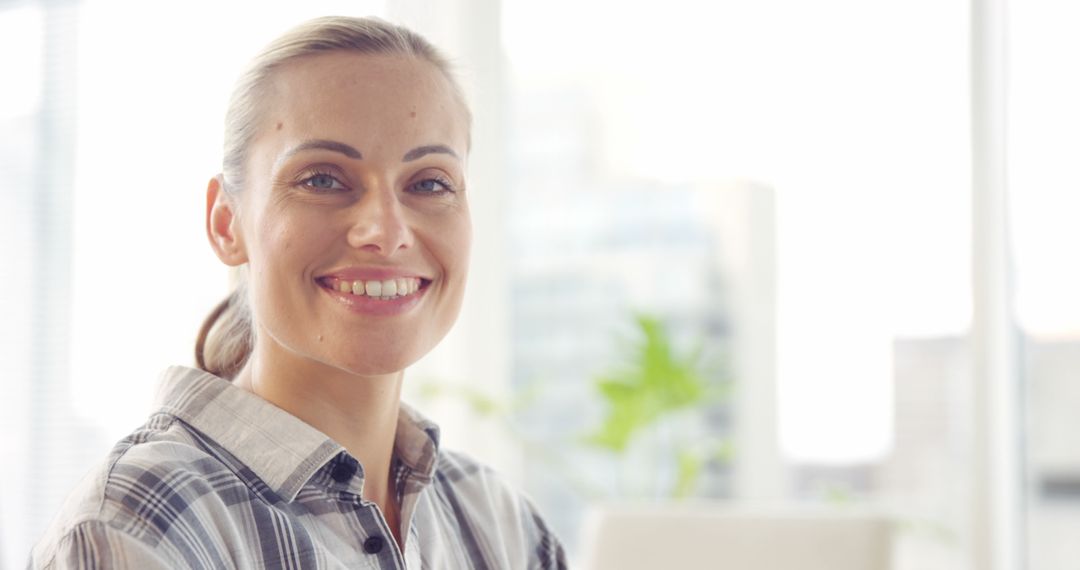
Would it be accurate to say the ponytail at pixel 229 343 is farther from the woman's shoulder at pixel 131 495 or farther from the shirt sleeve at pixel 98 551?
the shirt sleeve at pixel 98 551

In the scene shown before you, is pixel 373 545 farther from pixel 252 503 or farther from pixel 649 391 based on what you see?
pixel 649 391

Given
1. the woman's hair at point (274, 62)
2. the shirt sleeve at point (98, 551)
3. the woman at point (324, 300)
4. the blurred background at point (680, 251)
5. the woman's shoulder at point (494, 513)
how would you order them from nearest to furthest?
1. the shirt sleeve at point (98, 551)
2. the woman at point (324, 300)
3. the woman's hair at point (274, 62)
4. the woman's shoulder at point (494, 513)
5. the blurred background at point (680, 251)

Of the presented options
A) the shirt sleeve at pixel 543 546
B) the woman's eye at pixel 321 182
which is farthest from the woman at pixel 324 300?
the shirt sleeve at pixel 543 546

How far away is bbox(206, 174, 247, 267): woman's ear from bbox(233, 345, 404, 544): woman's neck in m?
0.10

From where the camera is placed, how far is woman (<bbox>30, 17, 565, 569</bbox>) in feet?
3.24

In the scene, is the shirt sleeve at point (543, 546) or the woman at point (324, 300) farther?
the shirt sleeve at point (543, 546)

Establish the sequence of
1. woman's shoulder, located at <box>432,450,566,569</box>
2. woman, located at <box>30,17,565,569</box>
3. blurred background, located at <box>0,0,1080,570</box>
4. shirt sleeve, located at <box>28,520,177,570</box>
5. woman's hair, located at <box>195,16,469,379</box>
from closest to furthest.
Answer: shirt sleeve, located at <box>28,520,177,570</box> < woman, located at <box>30,17,565,569</box> < woman's hair, located at <box>195,16,469,379</box> < woman's shoulder, located at <box>432,450,566,569</box> < blurred background, located at <box>0,0,1080,570</box>

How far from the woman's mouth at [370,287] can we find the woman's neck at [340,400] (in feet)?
0.30

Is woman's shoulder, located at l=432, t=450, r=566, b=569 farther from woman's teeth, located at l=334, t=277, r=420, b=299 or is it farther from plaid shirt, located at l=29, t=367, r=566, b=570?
Answer: woman's teeth, located at l=334, t=277, r=420, b=299

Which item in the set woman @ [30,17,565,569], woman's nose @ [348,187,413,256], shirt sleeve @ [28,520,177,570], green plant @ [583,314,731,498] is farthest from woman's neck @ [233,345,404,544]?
green plant @ [583,314,731,498]

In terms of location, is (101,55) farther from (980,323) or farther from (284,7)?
(980,323)

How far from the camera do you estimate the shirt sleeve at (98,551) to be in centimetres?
82

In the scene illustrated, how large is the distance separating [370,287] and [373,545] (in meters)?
0.23

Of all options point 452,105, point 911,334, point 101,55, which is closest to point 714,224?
point 911,334
